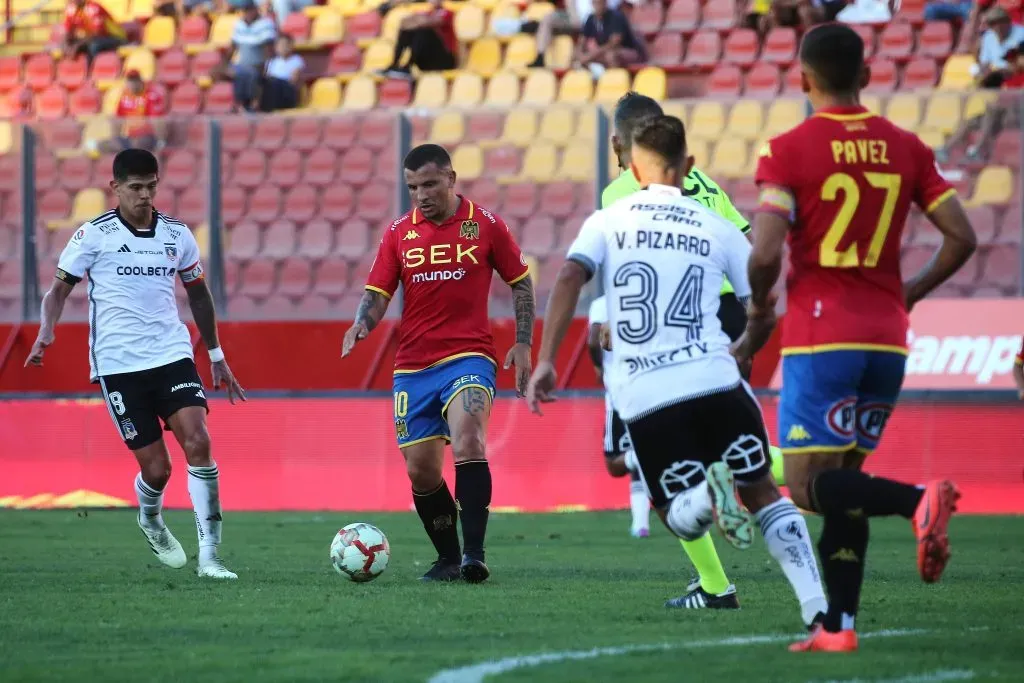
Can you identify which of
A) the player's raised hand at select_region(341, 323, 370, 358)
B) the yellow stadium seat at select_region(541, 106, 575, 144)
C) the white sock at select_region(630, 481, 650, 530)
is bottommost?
the white sock at select_region(630, 481, 650, 530)

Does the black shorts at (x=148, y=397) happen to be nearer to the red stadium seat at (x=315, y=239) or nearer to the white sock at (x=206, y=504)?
the white sock at (x=206, y=504)

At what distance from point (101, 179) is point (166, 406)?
9.92m

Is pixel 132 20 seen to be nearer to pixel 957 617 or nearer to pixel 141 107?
pixel 141 107

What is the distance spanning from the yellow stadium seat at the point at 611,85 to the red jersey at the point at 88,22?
8.20m

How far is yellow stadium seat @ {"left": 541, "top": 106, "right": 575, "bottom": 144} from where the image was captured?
17.0 meters

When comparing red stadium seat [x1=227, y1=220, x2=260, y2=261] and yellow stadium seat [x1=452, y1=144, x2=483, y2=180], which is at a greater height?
yellow stadium seat [x1=452, y1=144, x2=483, y2=180]

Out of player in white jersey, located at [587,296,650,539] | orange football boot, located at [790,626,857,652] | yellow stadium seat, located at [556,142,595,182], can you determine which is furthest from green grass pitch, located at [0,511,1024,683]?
yellow stadium seat, located at [556,142,595,182]

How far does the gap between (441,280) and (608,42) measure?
41.2 feet

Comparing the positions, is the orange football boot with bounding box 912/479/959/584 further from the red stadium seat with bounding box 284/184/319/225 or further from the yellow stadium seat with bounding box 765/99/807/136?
the red stadium seat with bounding box 284/184/319/225

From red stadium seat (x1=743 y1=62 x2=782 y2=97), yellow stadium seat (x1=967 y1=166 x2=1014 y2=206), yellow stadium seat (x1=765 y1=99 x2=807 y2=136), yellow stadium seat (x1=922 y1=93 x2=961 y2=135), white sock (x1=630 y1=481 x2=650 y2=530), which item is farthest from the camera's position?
red stadium seat (x1=743 y1=62 x2=782 y2=97)

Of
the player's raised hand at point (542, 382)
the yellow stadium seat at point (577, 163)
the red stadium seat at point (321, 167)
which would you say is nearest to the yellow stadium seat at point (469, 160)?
the yellow stadium seat at point (577, 163)

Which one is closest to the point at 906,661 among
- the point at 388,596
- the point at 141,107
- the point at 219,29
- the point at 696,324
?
the point at 696,324

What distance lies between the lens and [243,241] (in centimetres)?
1777

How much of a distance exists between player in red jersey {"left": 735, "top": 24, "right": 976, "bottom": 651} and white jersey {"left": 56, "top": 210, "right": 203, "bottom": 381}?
4.44 m
